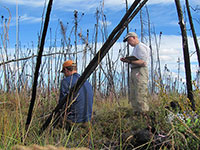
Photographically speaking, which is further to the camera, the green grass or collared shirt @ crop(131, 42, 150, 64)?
collared shirt @ crop(131, 42, 150, 64)

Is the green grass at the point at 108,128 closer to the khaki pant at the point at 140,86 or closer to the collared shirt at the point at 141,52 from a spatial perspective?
the khaki pant at the point at 140,86

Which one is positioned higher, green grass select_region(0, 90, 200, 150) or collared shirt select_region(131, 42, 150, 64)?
collared shirt select_region(131, 42, 150, 64)

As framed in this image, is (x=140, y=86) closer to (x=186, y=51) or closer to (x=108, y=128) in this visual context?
(x=108, y=128)

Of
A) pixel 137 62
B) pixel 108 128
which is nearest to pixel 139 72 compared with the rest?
pixel 137 62

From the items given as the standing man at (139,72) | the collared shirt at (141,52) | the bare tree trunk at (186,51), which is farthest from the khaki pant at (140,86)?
the bare tree trunk at (186,51)

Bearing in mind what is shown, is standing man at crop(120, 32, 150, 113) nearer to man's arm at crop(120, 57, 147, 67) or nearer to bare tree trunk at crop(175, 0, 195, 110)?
man's arm at crop(120, 57, 147, 67)

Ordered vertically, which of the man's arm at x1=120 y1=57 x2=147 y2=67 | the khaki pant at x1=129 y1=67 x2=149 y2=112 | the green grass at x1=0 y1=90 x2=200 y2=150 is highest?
the man's arm at x1=120 y1=57 x2=147 y2=67

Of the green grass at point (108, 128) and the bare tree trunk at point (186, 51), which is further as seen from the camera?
Result: the bare tree trunk at point (186, 51)

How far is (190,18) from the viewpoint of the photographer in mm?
2793

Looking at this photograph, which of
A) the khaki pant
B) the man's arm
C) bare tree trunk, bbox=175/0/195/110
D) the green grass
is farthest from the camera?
the khaki pant

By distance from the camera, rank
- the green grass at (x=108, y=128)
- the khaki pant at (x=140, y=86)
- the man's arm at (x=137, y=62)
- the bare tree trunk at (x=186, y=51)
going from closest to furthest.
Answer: the green grass at (x=108, y=128), the bare tree trunk at (x=186, y=51), the man's arm at (x=137, y=62), the khaki pant at (x=140, y=86)

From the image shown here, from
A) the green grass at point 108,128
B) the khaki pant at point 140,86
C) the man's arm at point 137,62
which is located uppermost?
the man's arm at point 137,62

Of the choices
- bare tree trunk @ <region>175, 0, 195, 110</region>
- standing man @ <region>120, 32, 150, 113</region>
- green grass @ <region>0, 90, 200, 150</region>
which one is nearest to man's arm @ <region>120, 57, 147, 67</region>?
standing man @ <region>120, 32, 150, 113</region>

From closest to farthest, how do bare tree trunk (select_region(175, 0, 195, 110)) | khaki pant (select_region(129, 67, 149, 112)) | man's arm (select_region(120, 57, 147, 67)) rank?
bare tree trunk (select_region(175, 0, 195, 110)) → man's arm (select_region(120, 57, 147, 67)) → khaki pant (select_region(129, 67, 149, 112))
